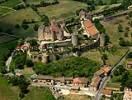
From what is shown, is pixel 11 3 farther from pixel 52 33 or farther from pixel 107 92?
pixel 107 92

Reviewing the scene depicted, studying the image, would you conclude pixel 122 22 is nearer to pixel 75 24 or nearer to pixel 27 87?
pixel 75 24

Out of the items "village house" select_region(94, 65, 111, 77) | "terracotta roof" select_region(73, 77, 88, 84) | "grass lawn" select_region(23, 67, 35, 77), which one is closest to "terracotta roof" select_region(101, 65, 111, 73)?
"village house" select_region(94, 65, 111, 77)

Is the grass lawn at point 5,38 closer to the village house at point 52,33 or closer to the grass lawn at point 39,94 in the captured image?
the village house at point 52,33

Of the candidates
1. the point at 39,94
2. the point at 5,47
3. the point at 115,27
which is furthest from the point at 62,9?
the point at 39,94

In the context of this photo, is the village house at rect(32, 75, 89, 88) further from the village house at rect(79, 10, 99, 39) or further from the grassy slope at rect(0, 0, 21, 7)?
the grassy slope at rect(0, 0, 21, 7)

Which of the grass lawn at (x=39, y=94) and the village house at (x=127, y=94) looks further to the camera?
the grass lawn at (x=39, y=94)

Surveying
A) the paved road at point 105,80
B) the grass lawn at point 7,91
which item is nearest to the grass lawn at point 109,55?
the paved road at point 105,80

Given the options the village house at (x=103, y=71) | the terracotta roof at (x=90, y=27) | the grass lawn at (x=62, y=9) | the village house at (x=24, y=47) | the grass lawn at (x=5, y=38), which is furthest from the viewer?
the grass lawn at (x=62, y=9)
